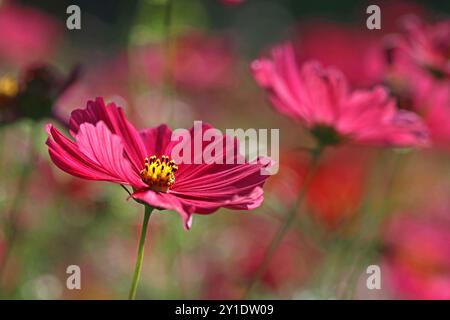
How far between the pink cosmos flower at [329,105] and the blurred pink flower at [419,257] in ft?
0.85

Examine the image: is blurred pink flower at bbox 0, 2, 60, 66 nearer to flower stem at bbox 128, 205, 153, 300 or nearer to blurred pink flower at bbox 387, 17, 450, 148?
blurred pink flower at bbox 387, 17, 450, 148

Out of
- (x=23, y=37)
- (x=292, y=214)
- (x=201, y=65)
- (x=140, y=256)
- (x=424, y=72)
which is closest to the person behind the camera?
(x=140, y=256)

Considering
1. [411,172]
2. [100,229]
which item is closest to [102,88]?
[100,229]

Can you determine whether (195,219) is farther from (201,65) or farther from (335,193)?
(201,65)

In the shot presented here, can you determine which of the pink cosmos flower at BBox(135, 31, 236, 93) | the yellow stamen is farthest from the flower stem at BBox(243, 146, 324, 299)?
the pink cosmos flower at BBox(135, 31, 236, 93)

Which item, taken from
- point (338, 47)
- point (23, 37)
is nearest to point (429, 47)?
point (338, 47)

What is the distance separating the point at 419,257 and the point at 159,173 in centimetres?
66

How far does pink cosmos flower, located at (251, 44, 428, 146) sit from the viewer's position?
665mm

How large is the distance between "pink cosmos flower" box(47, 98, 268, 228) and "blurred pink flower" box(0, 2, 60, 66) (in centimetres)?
150

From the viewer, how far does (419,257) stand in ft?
3.63

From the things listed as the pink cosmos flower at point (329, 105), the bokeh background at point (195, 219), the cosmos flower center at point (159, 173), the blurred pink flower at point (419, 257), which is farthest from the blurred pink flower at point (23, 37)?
the cosmos flower center at point (159, 173)

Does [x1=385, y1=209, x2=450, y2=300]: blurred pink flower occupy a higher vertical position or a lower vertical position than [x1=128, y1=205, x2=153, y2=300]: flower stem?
lower
